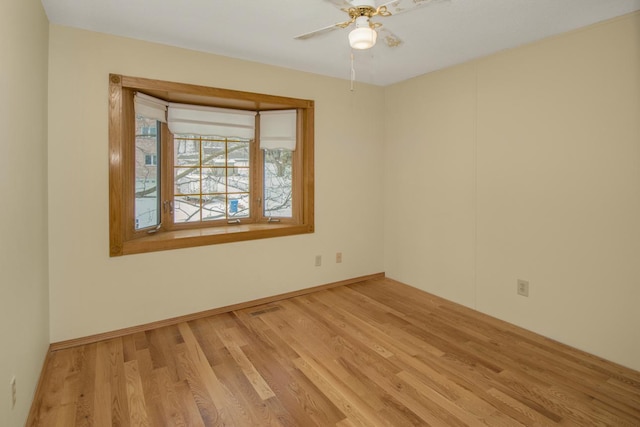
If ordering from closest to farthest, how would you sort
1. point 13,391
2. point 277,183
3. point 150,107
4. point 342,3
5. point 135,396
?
point 13,391 → point 342,3 → point 135,396 → point 150,107 → point 277,183

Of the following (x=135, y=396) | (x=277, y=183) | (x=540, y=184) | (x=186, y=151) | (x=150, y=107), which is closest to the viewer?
(x=135, y=396)

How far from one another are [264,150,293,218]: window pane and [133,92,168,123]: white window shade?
1.11m

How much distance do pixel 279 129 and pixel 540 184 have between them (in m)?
2.53

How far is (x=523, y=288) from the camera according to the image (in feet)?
9.73

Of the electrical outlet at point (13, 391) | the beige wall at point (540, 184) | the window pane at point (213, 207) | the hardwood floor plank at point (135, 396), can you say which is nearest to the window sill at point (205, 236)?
the window pane at point (213, 207)

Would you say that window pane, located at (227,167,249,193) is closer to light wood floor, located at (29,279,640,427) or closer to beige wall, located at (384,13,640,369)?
light wood floor, located at (29,279,640,427)

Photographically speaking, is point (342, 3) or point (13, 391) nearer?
point (13, 391)

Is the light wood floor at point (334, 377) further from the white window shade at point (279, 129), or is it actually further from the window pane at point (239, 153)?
the white window shade at point (279, 129)

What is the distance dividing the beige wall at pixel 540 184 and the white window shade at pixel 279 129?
133cm

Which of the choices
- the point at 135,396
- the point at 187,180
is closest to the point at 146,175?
the point at 187,180

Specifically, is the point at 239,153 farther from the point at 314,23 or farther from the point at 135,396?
the point at 135,396

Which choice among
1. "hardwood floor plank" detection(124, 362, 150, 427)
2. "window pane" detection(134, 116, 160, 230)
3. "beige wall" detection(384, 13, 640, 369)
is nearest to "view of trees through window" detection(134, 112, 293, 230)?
"window pane" detection(134, 116, 160, 230)

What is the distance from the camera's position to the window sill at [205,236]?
9.46ft

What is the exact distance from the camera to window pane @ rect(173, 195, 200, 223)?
3.48m
